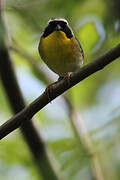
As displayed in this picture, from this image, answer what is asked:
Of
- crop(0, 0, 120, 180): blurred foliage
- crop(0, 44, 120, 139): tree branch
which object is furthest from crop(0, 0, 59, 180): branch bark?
crop(0, 44, 120, 139): tree branch

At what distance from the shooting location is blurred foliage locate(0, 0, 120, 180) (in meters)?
2.44

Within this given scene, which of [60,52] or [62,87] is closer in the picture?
[62,87]

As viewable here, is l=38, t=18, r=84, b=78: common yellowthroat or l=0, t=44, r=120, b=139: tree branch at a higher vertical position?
l=38, t=18, r=84, b=78: common yellowthroat

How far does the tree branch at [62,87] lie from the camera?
2.25m

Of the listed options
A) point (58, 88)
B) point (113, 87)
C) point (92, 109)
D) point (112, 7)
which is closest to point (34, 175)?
point (58, 88)

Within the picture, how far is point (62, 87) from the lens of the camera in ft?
8.40

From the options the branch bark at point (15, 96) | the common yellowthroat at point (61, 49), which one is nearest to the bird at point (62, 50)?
the common yellowthroat at point (61, 49)

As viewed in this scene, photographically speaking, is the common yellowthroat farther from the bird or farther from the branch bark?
the branch bark

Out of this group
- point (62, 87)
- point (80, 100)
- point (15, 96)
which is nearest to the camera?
point (62, 87)

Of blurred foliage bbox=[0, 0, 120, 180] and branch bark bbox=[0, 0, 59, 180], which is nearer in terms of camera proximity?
blurred foliage bbox=[0, 0, 120, 180]

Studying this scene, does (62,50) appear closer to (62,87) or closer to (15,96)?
(15,96)

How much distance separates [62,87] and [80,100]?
3.23m

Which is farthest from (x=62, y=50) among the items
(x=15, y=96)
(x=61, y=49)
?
(x=15, y=96)

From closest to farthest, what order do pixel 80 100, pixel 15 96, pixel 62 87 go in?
pixel 62 87 < pixel 15 96 < pixel 80 100
